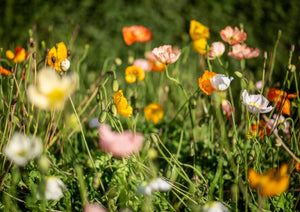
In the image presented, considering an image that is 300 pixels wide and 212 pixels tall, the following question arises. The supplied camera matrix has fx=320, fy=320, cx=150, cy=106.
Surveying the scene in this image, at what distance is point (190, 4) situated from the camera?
2.87 m

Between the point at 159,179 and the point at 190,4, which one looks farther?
the point at 190,4

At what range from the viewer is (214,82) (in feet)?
3.22

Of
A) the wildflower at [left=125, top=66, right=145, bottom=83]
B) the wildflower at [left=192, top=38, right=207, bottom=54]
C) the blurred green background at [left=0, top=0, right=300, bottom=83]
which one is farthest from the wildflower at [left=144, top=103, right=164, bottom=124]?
the blurred green background at [left=0, top=0, right=300, bottom=83]

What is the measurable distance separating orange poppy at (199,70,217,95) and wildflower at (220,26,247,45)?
0.88 ft

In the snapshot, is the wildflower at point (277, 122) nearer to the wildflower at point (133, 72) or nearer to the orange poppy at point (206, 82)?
the orange poppy at point (206, 82)

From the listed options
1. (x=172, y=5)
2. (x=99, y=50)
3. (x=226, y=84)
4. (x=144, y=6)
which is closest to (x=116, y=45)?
(x=99, y=50)

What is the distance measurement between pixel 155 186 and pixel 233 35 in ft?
2.29

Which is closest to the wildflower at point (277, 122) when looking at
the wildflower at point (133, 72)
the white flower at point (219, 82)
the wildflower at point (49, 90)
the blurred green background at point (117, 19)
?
the white flower at point (219, 82)

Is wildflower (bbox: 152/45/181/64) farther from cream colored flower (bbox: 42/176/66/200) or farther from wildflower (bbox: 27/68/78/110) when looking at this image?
cream colored flower (bbox: 42/176/66/200)

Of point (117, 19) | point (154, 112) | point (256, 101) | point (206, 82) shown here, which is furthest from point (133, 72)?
point (117, 19)

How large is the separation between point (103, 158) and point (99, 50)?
1.85m

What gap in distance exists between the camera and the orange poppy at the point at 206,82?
1017 millimetres

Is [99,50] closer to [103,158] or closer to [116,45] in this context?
[116,45]

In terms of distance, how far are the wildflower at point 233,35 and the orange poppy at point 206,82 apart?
267mm
